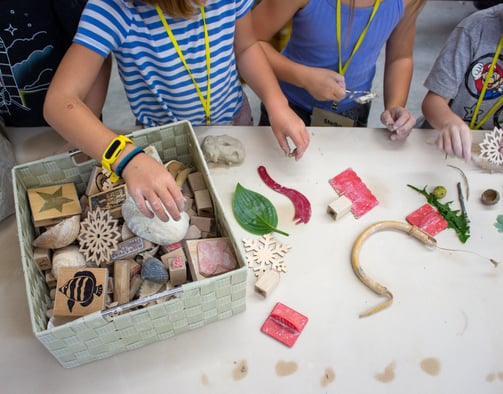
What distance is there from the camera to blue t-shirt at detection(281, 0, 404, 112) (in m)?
0.97

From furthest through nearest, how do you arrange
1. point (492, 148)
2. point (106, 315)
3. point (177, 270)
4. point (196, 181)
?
point (492, 148) → point (196, 181) → point (177, 270) → point (106, 315)

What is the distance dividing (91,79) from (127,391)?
20.3 inches

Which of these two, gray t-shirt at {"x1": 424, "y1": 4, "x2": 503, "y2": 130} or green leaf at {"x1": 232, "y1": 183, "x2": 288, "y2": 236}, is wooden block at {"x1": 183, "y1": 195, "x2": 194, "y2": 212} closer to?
green leaf at {"x1": 232, "y1": 183, "x2": 288, "y2": 236}

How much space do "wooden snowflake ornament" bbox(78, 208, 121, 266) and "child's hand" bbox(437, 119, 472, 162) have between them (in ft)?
2.16

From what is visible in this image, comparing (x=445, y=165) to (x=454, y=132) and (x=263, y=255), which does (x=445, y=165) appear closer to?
(x=454, y=132)

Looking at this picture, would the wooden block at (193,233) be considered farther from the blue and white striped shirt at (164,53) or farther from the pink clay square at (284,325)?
the blue and white striped shirt at (164,53)

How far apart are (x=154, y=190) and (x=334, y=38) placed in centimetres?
64

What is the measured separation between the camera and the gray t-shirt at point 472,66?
0.94 metres

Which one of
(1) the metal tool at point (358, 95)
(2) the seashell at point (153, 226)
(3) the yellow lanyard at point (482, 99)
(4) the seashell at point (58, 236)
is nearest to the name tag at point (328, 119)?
(1) the metal tool at point (358, 95)

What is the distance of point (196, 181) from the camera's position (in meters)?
0.75

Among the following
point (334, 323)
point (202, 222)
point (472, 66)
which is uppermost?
point (472, 66)

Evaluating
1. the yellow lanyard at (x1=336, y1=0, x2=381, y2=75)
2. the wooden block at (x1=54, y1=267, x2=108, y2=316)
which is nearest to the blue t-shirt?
the yellow lanyard at (x1=336, y1=0, x2=381, y2=75)

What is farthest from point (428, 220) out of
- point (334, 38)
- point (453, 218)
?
point (334, 38)

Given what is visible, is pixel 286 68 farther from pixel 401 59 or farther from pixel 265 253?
pixel 265 253
